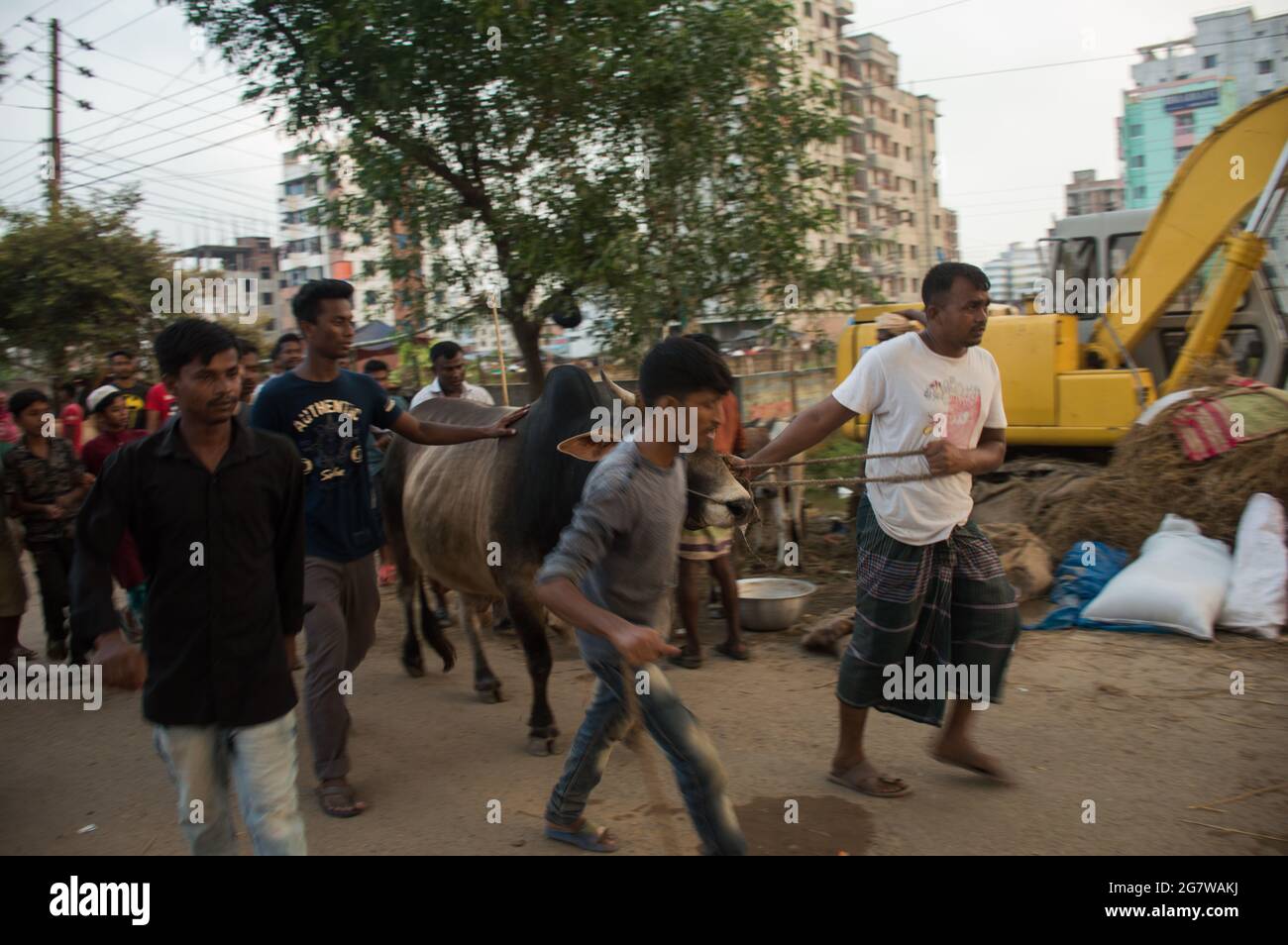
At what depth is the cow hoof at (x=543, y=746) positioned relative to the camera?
177 inches

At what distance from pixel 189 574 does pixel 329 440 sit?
1496mm

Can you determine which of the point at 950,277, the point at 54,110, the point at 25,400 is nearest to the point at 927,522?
the point at 950,277

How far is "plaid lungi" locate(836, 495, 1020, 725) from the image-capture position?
3.69 meters

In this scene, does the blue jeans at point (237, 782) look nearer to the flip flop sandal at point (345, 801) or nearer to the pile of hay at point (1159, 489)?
the flip flop sandal at point (345, 801)

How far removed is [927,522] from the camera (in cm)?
366

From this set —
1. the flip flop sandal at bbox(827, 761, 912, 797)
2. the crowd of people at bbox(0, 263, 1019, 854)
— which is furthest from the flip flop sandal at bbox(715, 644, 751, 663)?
the flip flop sandal at bbox(827, 761, 912, 797)

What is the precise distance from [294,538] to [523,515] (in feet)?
5.84

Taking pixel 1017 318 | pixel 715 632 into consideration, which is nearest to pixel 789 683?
pixel 715 632

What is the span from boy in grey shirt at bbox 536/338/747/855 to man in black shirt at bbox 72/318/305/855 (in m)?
0.78

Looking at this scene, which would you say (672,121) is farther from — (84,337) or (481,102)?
(84,337)

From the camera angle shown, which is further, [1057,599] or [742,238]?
[742,238]

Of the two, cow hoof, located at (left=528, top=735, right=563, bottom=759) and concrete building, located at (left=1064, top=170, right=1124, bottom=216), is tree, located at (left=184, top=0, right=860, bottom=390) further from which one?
concrete building, located at (left=1064, top=170, right=1124, bottom=216)

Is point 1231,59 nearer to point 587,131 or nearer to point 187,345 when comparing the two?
point 587,131

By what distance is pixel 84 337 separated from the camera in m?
16.3
